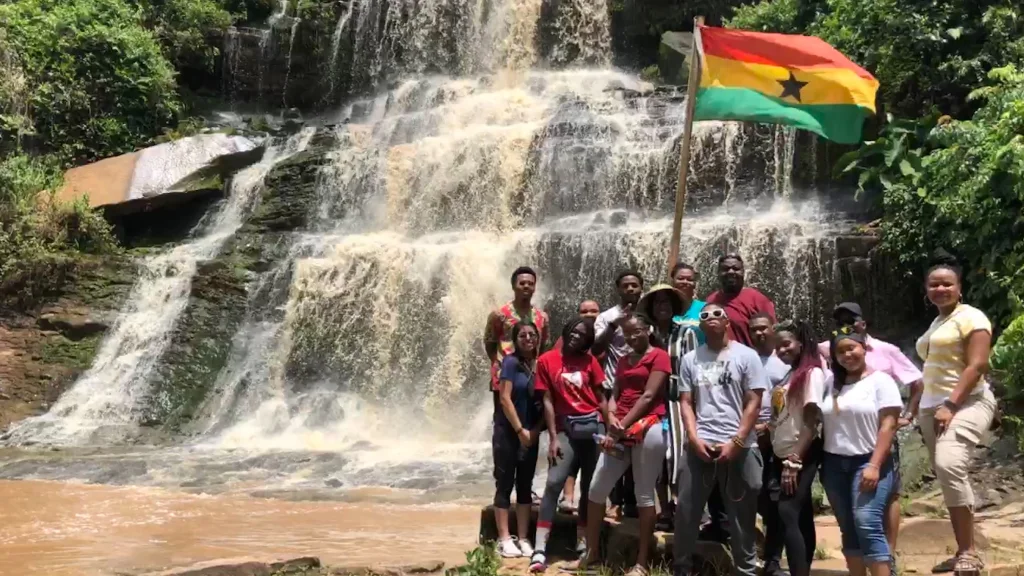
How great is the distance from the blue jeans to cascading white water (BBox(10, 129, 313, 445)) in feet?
33.3

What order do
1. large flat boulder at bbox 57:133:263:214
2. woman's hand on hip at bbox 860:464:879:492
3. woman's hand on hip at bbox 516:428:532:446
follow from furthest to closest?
large flat boulder at bbox 57:133:263:214 → woman's hand on hip at bbox 516:428:532:446 → woman's hand on hip at bbox 860:464:879:492

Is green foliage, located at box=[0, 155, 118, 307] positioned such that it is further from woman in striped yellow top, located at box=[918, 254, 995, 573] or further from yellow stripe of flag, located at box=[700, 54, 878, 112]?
woman in striped yellow top, located at box=[918, 254, 995, 573]

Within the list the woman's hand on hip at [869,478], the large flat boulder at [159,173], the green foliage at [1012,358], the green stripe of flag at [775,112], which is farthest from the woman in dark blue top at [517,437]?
the large flat boulder at [159,173]

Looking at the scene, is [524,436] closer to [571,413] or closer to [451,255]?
[571,413]

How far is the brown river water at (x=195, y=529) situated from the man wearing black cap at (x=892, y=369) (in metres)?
2.52

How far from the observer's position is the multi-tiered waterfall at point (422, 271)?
11.0 meters

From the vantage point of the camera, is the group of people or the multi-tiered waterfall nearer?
the group of people

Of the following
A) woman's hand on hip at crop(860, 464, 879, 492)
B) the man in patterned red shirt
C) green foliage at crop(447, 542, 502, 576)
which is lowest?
green foliage at crop(447, 542, 502, 576)

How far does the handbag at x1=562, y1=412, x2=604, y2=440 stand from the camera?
186 inches

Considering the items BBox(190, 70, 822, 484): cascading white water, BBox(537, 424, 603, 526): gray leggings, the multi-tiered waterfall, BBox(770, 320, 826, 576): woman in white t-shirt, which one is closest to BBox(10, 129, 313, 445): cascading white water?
the multi-tiered waterfall

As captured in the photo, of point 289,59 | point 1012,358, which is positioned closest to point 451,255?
point 1012,358

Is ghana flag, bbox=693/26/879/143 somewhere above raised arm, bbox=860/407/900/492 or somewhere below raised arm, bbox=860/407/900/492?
above

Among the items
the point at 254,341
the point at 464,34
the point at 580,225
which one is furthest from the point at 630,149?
the point at 464,34

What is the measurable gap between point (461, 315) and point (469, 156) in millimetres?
3695
